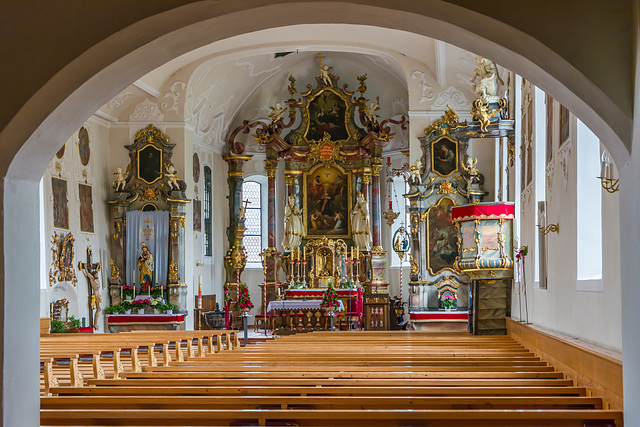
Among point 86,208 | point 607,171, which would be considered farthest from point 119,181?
point 607,171

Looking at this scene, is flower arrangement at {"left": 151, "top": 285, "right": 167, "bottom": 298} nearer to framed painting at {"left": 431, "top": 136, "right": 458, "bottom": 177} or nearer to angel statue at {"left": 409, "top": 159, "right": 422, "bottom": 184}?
angel statue at {"left": 409, "top": 159, "right": 422, "bottom": 184}

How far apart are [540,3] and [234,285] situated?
1905 centimetres

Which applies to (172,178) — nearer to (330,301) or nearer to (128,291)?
(128,291)

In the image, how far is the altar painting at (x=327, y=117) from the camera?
2255 centimetres

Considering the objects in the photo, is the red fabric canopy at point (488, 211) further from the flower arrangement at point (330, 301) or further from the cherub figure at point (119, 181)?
the cherub figure at point (119, 181)

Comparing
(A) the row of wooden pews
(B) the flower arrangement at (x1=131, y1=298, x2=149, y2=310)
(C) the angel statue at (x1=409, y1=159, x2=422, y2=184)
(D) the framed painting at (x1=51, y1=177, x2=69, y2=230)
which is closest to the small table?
(B) the flower arrangement at (x1=131, y1=298, x2=149, y2=310)

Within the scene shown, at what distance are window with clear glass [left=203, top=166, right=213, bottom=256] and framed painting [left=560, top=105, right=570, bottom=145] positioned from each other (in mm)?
14962

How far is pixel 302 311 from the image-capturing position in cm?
1877

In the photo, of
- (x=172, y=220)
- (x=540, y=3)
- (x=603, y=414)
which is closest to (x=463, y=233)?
(x=603, y=414)

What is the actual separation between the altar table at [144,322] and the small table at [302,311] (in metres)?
2.40

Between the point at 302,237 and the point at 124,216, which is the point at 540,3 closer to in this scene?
the point at 124,216

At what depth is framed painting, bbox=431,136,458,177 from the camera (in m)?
18.2

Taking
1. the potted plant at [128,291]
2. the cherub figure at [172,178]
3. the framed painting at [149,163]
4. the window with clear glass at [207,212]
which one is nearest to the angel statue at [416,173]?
the cherub figure at [172,178]

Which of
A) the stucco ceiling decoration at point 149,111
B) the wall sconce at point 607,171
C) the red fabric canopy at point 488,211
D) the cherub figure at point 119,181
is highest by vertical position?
the stucco ceiling decoration at point 149,111
